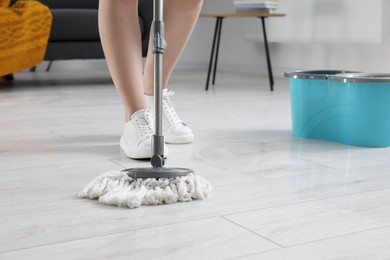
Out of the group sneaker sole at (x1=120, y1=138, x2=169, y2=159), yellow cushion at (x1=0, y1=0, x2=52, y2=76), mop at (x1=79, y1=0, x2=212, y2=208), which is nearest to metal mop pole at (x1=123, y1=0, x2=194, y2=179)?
mop at (x1=79, y1=0, x2=212, y2=208)

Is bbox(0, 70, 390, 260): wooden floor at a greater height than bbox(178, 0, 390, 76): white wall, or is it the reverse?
bbox(178, 0, 390, 76): white wall

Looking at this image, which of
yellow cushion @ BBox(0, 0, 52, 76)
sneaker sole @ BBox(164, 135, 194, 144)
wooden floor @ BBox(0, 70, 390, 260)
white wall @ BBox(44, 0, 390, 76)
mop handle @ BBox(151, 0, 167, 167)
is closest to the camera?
wooden floor @ BBox(0, 70, 390, 260)

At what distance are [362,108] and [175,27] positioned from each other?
523 millimetres

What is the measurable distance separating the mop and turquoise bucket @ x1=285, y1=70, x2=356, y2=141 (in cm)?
67

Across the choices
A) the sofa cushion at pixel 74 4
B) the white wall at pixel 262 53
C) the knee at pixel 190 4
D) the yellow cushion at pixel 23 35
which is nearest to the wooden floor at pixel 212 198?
the knee at pixel 190 4

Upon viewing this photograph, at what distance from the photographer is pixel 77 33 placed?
3.27 metres

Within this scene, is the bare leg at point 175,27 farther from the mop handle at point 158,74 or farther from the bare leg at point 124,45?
the mop handle at point 158,74

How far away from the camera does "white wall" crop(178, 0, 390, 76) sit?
3.17 meters

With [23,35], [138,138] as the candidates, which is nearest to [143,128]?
[138,138]

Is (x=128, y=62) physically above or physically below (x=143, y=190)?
above

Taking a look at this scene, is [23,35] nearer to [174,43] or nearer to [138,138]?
[174,43]

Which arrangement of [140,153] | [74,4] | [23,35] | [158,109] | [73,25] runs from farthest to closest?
[74,4] → [73,25] → [23,35] → [140,153] → [158,109]

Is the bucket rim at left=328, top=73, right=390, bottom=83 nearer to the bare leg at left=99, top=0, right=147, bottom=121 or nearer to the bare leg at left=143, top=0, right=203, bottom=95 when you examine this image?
the bare leg at left=143, top=0, right=203, bottom=95

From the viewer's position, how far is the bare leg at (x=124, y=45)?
4.78 feet
